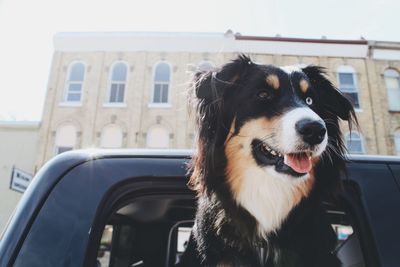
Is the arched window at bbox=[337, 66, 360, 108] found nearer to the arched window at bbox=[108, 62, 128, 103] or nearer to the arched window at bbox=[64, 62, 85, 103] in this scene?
→ the arched window at bbox=[108, 62, 128, 103]

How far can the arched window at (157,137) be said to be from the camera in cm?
1625

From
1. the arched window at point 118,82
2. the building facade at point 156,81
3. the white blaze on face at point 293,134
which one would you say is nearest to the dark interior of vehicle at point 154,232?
the white blaze on face at point 293,134

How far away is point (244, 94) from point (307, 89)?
0.40 meters

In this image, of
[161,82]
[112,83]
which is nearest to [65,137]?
[112,83]

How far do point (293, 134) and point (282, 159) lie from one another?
0.52ft

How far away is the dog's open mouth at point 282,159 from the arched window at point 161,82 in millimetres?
15262

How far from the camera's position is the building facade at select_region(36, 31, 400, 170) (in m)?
16.4

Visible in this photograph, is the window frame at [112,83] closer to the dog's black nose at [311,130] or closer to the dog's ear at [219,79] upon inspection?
the dog's ear at [219,79]

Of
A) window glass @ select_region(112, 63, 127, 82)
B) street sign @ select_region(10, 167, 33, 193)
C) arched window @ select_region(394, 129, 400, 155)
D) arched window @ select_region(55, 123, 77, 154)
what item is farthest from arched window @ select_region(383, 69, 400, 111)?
street sign @ select_region(10, 167, 33, 193)

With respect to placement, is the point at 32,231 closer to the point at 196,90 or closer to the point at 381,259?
the point at 196,90

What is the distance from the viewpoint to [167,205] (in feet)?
7.79

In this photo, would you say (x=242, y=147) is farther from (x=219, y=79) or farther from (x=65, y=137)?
(x=65, y=137)

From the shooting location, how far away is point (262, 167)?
2.01 metres

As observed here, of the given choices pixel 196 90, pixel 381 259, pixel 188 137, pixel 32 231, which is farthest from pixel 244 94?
pixel 188 137
